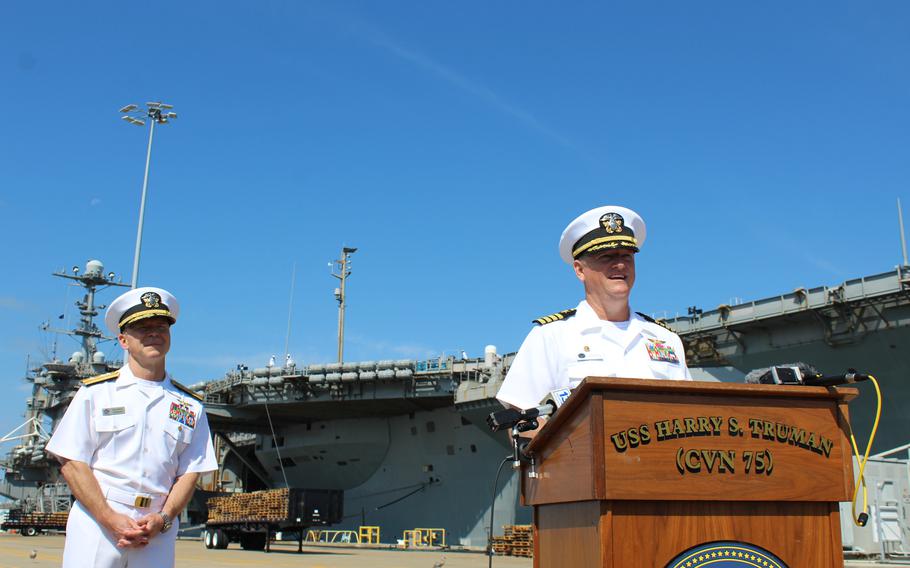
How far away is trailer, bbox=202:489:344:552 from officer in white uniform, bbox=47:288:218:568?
20.2 m

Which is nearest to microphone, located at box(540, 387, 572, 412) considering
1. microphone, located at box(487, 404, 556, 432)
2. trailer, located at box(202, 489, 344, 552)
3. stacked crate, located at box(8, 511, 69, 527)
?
microphone, located at box(487, 404, 556, 432)

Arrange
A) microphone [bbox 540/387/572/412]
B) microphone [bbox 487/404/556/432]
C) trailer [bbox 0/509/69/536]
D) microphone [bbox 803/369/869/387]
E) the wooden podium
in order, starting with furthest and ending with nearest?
trailer [bbox 0/509/69/536]
microphone [bbox 540/387/572/412]
microphone [bbox 487/404/556/432]
microphone [bbox 803/369/869/387]
the wooden podium

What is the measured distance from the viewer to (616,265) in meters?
3.57

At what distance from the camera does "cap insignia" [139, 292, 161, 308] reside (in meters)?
4.07

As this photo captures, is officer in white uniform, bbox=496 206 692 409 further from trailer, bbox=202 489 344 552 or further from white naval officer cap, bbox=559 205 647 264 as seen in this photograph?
trailer, bbox=202 489 344 552

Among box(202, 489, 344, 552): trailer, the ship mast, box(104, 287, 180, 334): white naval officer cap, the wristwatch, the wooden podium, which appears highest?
the ship mast

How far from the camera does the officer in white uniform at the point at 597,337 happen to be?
11.3ft

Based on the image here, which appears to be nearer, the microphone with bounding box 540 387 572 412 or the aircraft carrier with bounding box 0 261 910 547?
the microphone with bounding box 540 387 572 412

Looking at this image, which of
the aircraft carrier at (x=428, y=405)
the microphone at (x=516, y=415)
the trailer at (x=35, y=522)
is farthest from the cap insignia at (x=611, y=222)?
the trailer at (x=35, y=522)

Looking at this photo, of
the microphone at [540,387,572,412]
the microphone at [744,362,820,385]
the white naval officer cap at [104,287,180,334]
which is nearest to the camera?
the microphone at [744,362,820,385]

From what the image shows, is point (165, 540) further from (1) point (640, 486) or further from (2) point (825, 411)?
(2) point (825, 411)

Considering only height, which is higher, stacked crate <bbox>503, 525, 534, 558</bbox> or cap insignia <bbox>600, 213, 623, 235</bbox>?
cap insignia <bbox>600, 213, 623, 235</bbox>

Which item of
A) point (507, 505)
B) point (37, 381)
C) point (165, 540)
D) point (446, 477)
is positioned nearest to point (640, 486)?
A: point (165, 540)

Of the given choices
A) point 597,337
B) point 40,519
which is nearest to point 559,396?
Answer: point 597,337
